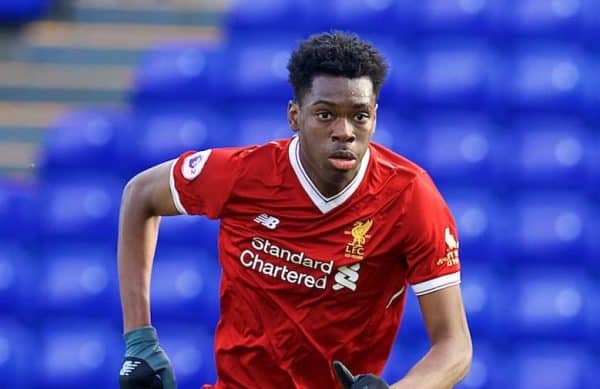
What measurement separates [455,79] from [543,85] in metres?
0.48

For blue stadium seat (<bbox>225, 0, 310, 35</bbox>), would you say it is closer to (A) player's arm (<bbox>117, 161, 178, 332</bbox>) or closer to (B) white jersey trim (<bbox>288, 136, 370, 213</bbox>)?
(A) player's arm (<bbox>117, 161, 178, 332</bbox>)

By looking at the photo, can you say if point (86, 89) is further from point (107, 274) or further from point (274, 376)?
point (274, 376)

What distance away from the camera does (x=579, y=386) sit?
6.55 m

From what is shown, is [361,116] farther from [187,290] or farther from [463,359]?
[187,290]

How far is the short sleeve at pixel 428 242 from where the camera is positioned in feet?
10.3

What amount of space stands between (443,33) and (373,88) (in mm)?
4273

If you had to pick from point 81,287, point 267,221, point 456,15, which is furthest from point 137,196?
point 456,15

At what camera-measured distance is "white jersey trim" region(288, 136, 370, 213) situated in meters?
3.29

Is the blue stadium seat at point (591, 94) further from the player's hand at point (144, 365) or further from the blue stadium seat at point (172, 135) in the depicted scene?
the player's hand at point (144, 365)

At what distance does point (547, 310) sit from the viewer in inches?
263

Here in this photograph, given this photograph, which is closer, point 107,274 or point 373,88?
point 373,88

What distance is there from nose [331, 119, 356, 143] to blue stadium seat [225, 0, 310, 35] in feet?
14.6

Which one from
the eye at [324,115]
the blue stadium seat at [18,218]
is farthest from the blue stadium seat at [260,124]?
the eye at [324,115]

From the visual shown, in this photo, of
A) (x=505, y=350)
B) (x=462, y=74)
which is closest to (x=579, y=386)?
(x=505, y=350)
